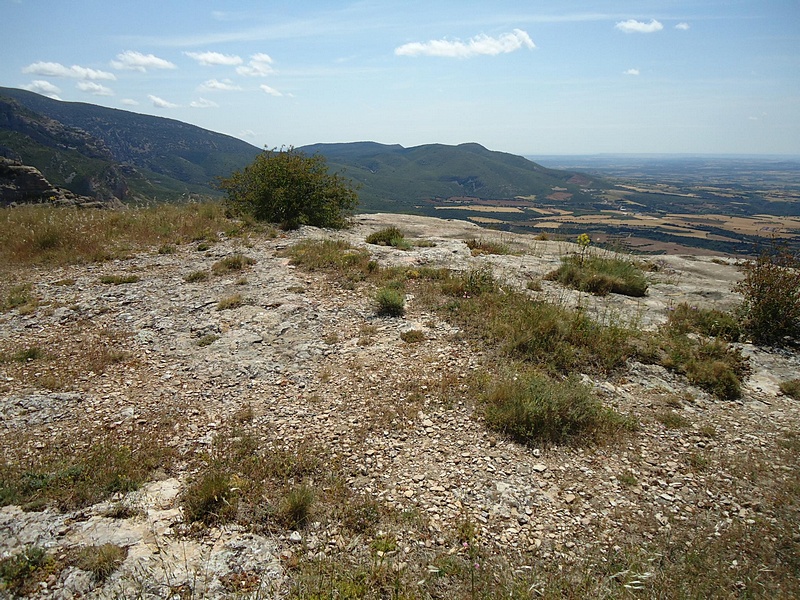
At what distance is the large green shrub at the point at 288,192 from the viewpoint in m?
16.3

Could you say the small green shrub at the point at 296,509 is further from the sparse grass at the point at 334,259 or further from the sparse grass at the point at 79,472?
the sparse grass at the point at 334,259

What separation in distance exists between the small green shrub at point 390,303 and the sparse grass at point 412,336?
954mm

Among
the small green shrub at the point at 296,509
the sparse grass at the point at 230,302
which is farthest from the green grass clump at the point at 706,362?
the sparse grass at the point at 230,302

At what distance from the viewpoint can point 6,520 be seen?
3852mm

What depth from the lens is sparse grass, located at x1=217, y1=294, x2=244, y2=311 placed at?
8.93 meters

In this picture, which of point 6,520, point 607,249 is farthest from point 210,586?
point 607,249

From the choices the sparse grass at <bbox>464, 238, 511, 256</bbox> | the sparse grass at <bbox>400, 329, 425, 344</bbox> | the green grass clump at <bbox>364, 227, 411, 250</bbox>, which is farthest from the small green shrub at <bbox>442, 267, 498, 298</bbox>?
the green grass clump at <bbox>364, 227, 411, 250</bbox>

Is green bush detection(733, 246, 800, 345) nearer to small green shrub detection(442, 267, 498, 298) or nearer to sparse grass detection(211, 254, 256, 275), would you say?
small green shrub detection(442, 267, 498, 298)

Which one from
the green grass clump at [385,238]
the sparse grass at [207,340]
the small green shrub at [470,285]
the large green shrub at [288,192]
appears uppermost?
the large green shrub at [288,192]

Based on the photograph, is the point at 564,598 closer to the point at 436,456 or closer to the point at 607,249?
the point at 436,456

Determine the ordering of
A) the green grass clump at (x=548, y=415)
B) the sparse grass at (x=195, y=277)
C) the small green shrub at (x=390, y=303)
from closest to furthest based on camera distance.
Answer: the green grass clump at (x=548, y=415)
the small green shrub at (x=390, y=303)
the sparse grass at (x=195, y=277)

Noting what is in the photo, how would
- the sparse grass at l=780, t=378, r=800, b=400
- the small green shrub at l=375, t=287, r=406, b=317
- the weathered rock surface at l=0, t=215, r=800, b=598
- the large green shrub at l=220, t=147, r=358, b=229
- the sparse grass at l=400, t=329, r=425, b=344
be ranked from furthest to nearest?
the large green shrub at l=220, t=147, r=358, b=229 < the small green shrub at l=375, t=287, r=406, b=317 < the sparse grass at l=400, t=329, r=425, b=344 < the sparse grass at l=780, t=378, r=800, b=400 < the weathered rock surface at l=0, t=215, r=800, b=598

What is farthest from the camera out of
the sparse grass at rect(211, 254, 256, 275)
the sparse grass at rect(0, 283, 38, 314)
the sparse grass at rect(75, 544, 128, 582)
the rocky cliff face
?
the rocky cliff face

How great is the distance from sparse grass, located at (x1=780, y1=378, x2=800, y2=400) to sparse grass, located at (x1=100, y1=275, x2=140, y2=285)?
44.4 ft
